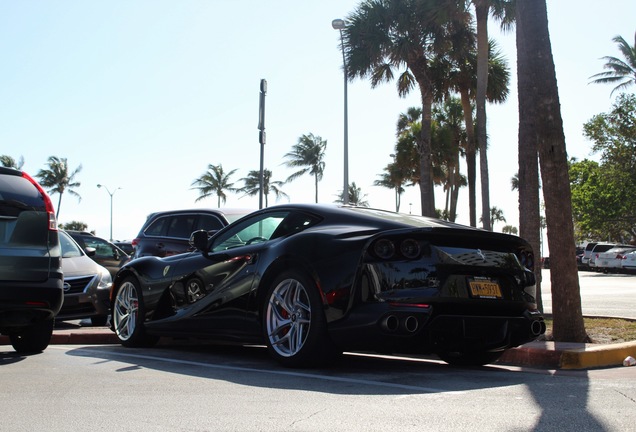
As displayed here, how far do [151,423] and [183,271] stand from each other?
3576mm

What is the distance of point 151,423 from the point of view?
414 cm

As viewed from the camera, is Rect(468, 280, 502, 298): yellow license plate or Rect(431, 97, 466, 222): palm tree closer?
Rect(468, 280, 502, 298): yellow license plate

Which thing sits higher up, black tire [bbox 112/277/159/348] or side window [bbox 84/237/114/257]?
→ side window [bbox 84/237/114/257]

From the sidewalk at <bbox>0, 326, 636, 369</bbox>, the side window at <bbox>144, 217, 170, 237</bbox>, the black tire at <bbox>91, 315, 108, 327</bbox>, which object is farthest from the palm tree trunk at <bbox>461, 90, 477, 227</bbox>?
the sidewalk at <bbox>0, 326, 636, 369</bbox>

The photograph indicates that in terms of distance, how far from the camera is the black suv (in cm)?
686

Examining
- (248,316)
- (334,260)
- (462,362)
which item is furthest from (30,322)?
(462,362)

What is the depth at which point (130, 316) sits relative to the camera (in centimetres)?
839

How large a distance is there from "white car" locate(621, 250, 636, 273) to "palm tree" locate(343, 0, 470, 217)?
16913 millimetres

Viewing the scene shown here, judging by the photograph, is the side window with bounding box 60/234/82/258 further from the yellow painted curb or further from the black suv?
the yellow painted curb

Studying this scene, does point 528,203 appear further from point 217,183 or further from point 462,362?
point 217,183

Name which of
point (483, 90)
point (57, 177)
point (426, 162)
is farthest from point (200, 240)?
point (57, 177)

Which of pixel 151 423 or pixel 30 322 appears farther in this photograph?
pixel 30 322

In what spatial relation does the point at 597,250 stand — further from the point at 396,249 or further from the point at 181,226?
the point at 396,249

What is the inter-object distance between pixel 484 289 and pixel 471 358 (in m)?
1.14
